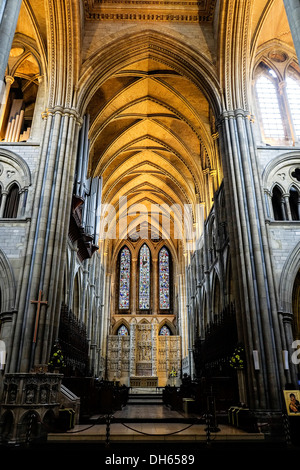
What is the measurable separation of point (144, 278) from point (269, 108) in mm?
24358

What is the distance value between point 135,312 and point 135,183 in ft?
43.0

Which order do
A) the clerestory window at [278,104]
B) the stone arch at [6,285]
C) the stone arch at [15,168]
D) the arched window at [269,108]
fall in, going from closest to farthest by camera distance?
1. the stone arch at [6,285]
2. the stone arch at [15,168]
3. the clerestory window at [278,104]
4. the arched window at [269,108]

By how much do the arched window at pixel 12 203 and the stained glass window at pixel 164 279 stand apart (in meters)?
25.0

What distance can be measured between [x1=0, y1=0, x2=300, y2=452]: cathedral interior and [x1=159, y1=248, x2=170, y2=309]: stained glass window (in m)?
9.58

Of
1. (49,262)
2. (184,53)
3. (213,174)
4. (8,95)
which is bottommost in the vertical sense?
(49,262)

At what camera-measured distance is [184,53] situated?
17.5 m

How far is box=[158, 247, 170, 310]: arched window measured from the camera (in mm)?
37469

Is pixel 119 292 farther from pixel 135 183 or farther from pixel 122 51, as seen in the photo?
pixel 122 51

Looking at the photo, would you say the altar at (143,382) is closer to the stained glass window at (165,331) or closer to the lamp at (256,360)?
the stained glass window at (165,331)

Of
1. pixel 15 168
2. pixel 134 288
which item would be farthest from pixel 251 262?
pixel 134 288

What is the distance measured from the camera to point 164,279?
1516 inches

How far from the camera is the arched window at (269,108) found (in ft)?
54.9

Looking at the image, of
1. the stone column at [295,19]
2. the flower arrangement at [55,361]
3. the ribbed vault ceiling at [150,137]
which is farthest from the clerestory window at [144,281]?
the stone column at [295,19]
